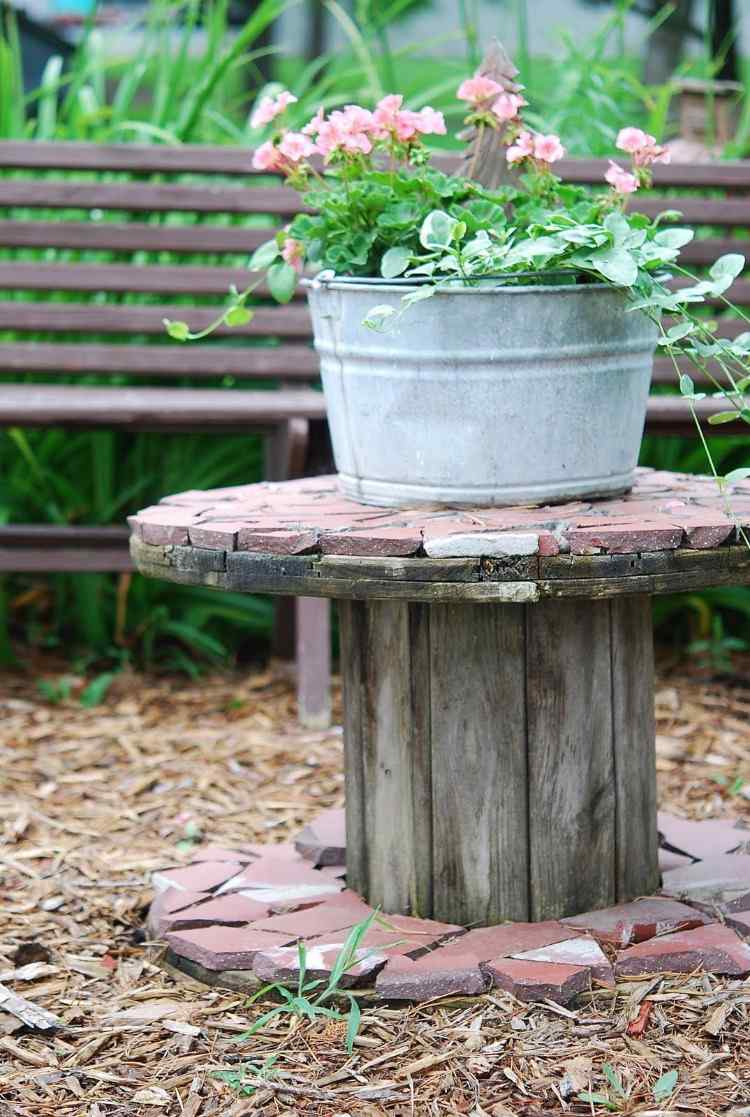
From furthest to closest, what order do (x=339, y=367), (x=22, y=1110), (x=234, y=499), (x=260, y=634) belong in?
1. (x=260, y=634)
2. (x=234, y=499)
3. (x=339, y=367)
4. (x=22, y=1110)

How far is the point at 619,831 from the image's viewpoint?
202 centimetres

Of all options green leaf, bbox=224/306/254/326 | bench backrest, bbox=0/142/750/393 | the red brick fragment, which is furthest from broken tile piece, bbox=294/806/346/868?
bench backrest, bbox=0/142/750/393

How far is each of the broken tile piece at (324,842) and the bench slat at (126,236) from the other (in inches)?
59.1

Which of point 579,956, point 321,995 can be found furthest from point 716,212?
point 321,995

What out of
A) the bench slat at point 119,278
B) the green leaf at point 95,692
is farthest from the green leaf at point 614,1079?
the bench slat at point 119,278

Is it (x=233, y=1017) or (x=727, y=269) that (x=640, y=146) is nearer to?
(x=727, y=269)

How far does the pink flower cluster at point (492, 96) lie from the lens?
2.04 m

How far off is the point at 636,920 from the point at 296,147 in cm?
112

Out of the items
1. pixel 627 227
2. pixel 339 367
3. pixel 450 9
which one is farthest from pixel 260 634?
pixel 450 9

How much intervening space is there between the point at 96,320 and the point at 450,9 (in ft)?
33.9

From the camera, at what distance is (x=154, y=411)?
3.05 meters

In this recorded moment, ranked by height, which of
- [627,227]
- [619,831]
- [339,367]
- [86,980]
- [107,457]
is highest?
[627,227]

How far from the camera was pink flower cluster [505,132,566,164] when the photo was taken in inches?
77.6

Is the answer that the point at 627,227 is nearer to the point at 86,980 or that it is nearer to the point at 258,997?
the point at 258,997
